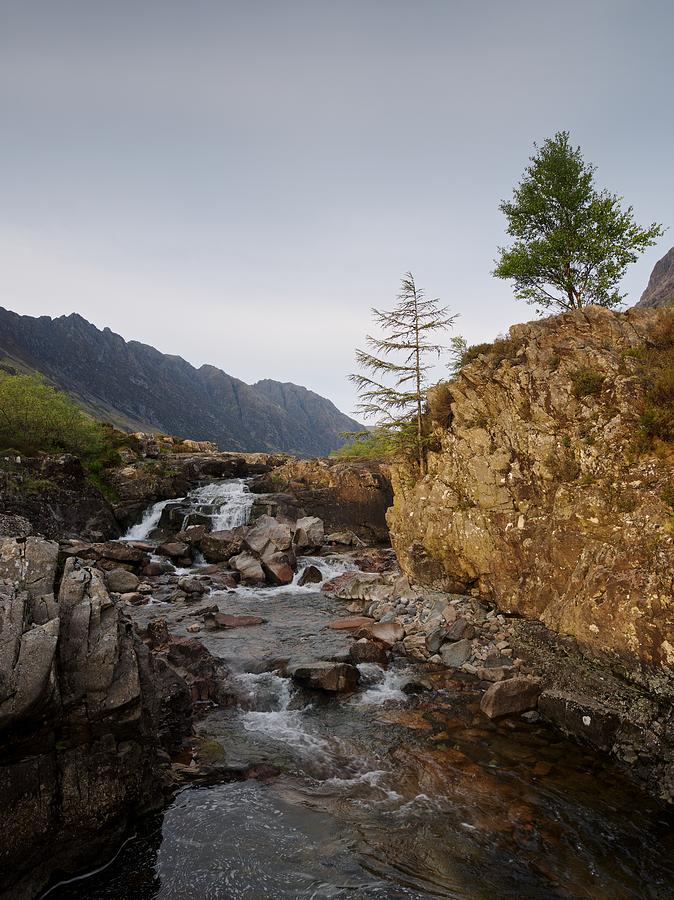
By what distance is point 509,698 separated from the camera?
13.6 metres

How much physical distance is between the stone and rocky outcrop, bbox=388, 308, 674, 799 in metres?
0.47

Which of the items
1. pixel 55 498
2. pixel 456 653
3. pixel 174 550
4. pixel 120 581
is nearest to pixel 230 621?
pixel 120 581

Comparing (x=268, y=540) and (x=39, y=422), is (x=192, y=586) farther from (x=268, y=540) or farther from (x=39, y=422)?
(x=39, y=422)

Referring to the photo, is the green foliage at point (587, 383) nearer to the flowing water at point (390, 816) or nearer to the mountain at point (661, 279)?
the flowing water at point (390, 816)

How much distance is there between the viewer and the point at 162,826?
9125 mm

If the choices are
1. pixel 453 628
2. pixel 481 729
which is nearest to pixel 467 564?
pixel 453 628

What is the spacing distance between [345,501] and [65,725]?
36.9m

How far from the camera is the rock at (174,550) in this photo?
34.5 metres

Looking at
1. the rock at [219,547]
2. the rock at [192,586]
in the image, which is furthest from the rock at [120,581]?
the rock at [219,547]

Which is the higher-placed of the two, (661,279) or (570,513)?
(661,279)

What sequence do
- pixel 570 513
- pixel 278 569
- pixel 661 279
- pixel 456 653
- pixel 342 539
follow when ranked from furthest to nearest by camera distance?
pixel 661 279 → pixel 342 539 → pixel 278 569 → pixel 456 653 → pixel 570 513

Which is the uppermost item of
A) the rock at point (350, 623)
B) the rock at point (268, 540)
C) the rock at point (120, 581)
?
the rock at point (268, 540)

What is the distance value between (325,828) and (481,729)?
19.0 feet

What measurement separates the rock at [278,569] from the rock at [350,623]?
27.4 ft
